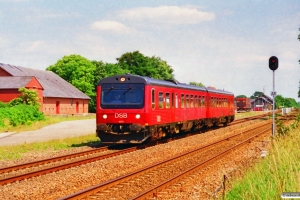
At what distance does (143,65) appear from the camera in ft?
300

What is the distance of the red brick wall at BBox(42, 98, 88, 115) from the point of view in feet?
197

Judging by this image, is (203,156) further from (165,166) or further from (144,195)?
(144,195)

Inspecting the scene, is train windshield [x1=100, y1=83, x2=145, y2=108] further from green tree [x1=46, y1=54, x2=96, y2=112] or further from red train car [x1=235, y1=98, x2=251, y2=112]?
red train car [x1=235, y1=98, x2=251, y2=112]

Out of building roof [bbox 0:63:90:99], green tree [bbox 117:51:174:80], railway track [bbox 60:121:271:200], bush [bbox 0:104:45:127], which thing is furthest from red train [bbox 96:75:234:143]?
green tree [bbox 117:51:174:80]

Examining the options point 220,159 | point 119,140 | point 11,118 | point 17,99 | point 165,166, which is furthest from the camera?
point 17,99

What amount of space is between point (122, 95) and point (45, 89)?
146 feet

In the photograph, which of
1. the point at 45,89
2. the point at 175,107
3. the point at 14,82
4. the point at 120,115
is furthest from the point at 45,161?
the point at 45,89

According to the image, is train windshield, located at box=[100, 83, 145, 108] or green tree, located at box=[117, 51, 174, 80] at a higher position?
green tree, located at box=[117, 51, 174, 80]

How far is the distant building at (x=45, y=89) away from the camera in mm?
54594

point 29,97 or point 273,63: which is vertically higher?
point 273,63

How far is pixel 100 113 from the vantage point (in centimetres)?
1923

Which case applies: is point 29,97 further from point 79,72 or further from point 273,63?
point 273,63

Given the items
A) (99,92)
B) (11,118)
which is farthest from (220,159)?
(11,118)

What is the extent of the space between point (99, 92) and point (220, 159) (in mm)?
6690
